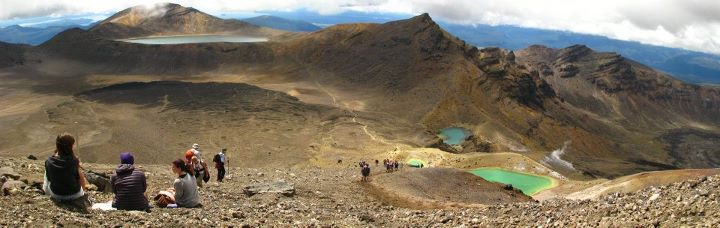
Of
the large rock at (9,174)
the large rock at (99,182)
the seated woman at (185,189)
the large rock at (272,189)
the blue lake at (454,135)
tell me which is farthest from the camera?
the blue lake at (454,135)

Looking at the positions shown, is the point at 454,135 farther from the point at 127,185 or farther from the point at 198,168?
the point at 127,185

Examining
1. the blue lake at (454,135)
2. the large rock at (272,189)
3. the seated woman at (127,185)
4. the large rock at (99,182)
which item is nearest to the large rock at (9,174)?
the large rock at (99,182)

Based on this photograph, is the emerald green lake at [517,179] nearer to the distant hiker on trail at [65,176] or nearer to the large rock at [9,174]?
the large rock at [9,174]

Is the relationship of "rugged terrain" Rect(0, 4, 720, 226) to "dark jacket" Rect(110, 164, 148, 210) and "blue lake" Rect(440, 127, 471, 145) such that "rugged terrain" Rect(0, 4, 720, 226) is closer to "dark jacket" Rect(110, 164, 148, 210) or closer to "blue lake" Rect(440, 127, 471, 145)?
"dark jacket" Rect(110, 164, 148, 210)

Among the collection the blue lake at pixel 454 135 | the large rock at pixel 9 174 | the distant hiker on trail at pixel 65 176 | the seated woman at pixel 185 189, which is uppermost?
the distant hiker on trail at pixel 65 176

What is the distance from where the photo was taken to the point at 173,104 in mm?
125188

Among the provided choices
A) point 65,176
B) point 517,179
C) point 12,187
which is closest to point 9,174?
point 12,187

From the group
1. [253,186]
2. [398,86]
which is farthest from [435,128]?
[253,186]

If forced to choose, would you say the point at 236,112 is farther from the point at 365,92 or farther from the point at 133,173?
the point at 133,173

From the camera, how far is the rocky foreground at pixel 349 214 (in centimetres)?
1486

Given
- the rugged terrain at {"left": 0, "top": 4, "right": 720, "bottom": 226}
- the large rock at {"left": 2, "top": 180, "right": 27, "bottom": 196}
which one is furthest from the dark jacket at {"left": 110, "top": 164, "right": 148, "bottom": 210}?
the large rock at {"left": 2, "top": 180, "right": 27, "bottom": 196}

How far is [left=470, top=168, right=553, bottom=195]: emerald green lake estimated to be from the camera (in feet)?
226

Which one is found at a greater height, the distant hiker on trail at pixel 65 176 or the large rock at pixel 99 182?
the distant hiker on trail at pixel 65 176

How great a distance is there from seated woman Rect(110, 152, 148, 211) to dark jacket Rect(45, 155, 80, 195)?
3.78ft
